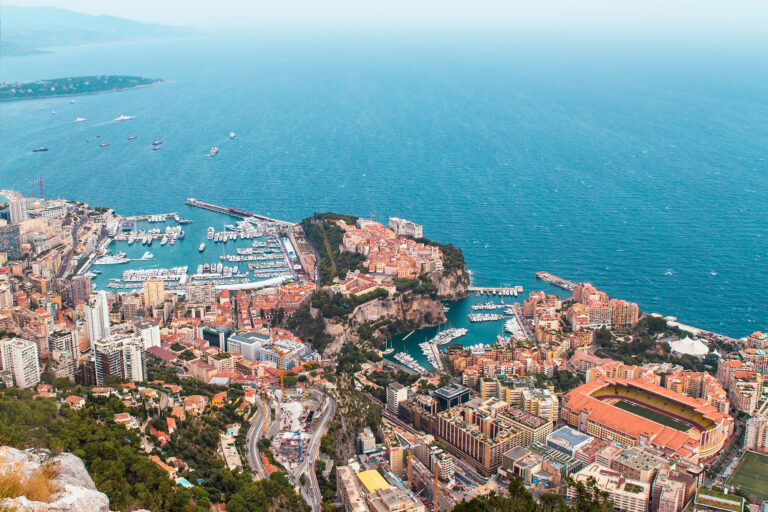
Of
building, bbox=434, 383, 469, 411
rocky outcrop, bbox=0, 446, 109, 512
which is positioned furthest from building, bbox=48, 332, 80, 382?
rocky outcrop, bbox=0, 446, 109, 512

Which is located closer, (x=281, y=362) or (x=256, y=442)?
(x=256, y=442)

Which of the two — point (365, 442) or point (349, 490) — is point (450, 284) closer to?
point (365, 442)

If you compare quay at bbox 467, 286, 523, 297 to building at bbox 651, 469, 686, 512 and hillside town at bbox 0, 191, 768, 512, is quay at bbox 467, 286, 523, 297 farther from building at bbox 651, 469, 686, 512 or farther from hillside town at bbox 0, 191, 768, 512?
building at bbox 651, 469, 686, 512

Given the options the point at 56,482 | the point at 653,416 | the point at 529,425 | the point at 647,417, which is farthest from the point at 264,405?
the point at 56,482

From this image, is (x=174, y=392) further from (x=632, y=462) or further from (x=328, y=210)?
(x=328, y=210)

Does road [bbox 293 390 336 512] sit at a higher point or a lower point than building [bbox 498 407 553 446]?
higher

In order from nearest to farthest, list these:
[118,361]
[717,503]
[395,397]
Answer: [717,503]
[118,361]
[395,397]
